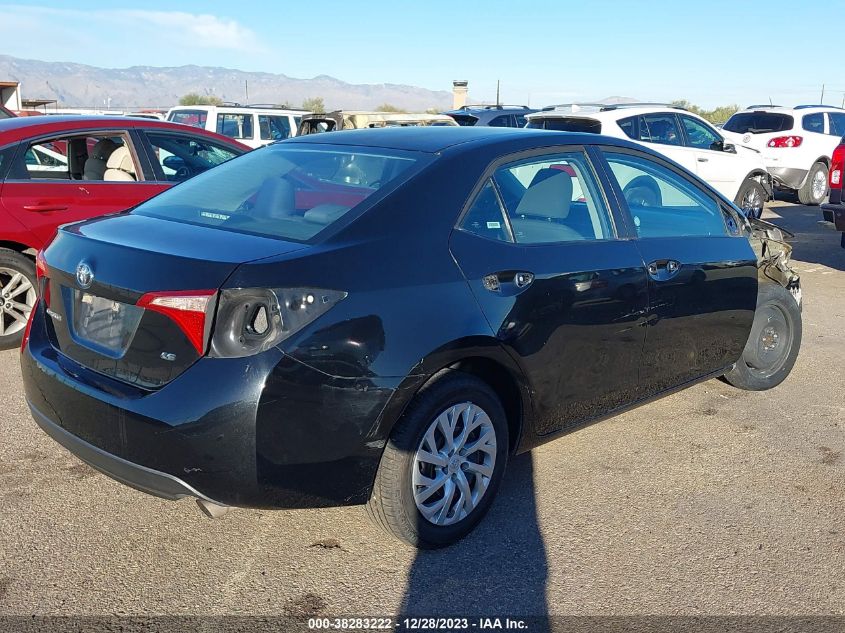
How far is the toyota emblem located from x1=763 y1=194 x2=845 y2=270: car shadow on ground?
835 cm

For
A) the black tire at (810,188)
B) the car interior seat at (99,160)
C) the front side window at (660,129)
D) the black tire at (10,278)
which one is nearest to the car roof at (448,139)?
the black tire at (10,278)

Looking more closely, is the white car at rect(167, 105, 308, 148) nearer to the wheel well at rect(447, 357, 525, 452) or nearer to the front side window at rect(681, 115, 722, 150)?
the front side window at rect(681, 115, 722, 150)

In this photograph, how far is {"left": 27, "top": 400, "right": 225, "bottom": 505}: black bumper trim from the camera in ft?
9.41

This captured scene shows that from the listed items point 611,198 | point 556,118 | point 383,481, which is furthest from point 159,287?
point 556,118

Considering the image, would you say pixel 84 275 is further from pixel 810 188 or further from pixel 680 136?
pixel 810 188

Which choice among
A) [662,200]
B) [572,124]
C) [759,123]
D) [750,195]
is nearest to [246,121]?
[572,124]

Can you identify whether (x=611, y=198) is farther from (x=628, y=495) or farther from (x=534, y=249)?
(x=628, y=495)

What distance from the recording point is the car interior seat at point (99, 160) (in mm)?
6555

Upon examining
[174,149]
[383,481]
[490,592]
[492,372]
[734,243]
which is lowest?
[490,592]

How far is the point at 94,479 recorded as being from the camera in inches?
155

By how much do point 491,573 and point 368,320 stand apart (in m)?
1.11

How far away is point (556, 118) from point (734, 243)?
7683 mm

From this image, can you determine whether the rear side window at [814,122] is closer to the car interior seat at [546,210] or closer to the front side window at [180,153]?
the front side window at [180,153]

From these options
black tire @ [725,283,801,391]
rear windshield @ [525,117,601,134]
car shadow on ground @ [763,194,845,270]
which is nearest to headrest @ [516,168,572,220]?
black tire @ [725,283,801,391]
